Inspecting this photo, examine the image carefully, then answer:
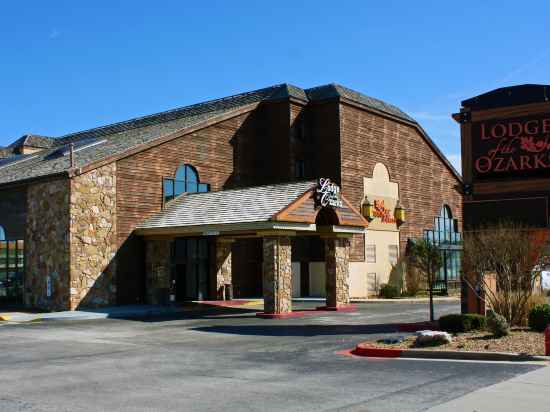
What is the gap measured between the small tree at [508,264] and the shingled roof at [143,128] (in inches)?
718

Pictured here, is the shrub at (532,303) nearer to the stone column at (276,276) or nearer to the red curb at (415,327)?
the red curb at (415,327)

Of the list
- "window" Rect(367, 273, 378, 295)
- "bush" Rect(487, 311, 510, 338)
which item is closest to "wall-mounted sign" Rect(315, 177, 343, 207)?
"window" Rect(367, 273, 378, 295)

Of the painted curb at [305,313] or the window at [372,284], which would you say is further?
the window at [372,284]

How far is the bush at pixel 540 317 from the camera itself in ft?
60.5

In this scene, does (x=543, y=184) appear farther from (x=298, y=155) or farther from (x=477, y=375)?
(x=298, y=155)

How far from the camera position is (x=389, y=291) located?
1602 inches

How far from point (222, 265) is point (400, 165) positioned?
1598 centimetres

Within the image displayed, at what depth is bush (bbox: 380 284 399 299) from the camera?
133 ft

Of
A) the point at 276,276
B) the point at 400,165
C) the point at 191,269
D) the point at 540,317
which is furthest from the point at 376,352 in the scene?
the point at 400,165

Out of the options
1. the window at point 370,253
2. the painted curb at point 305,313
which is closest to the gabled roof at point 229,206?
the painted curb at point 305,313

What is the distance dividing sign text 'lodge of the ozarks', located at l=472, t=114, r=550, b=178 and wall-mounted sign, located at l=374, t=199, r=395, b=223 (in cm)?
2056

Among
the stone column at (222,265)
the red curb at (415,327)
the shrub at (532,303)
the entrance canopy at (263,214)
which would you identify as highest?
the entrance canopy at (263,214)

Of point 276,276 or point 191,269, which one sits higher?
point 191,269

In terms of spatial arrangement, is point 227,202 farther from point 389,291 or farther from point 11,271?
point 389,291
